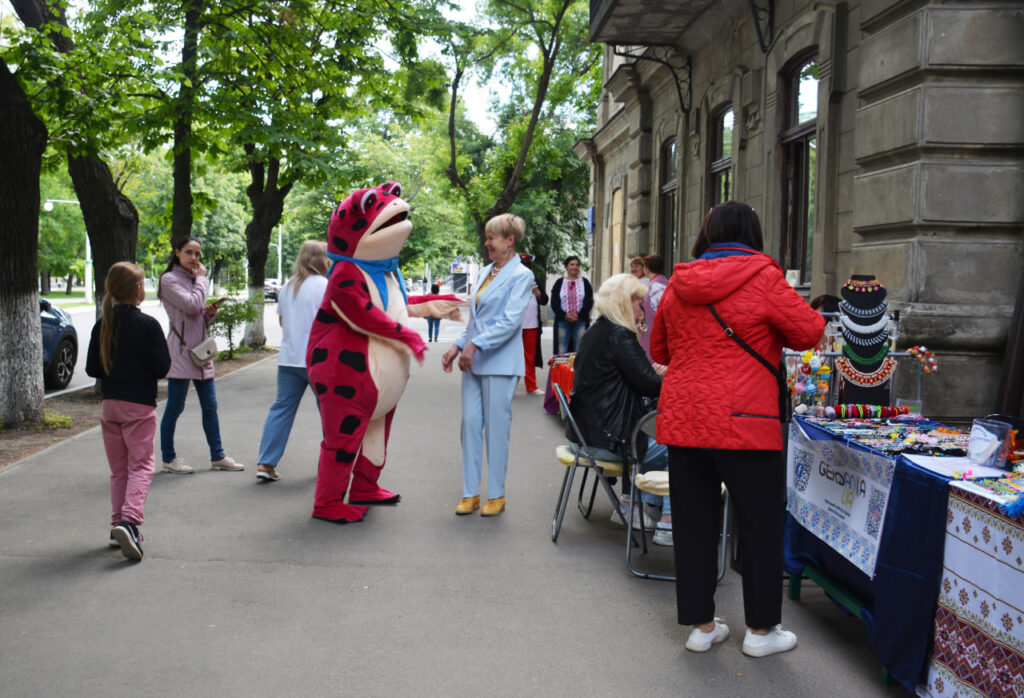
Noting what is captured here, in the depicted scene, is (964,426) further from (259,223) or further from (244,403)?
(259,223)

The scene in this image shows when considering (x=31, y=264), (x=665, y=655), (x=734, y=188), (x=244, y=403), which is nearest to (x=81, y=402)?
(x=244, y=403)

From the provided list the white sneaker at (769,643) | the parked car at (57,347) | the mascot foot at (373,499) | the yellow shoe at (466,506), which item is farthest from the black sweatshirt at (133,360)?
the parked car at (57,347)

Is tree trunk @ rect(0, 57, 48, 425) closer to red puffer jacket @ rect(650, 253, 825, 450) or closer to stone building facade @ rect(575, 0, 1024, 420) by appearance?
stone building facade @ rect(575, 0, 1024, 420)

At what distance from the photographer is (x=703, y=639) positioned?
14.2ft

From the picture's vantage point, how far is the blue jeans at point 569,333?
1423 cm

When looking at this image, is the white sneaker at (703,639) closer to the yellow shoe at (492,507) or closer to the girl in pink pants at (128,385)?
the yellow shoe at (492,507)

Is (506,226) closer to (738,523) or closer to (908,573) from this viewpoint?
(738,523)

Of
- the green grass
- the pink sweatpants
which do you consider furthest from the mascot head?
the green grass

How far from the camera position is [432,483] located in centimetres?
785

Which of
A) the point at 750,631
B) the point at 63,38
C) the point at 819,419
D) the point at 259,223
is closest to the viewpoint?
the point at 750,631

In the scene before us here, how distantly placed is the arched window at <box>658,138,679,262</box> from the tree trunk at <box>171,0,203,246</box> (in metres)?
7.61

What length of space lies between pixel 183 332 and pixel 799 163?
6.59m

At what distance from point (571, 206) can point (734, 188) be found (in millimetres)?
24883

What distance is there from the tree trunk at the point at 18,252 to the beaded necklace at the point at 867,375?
8.16 m
